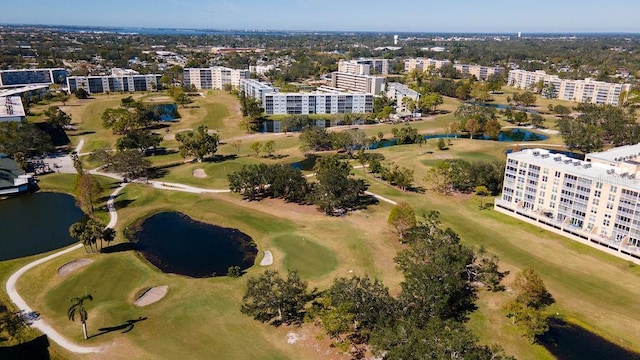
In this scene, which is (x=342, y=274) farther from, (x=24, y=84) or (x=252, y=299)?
(x=24, y=84)

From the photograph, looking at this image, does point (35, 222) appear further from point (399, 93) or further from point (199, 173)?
point (399, 93)

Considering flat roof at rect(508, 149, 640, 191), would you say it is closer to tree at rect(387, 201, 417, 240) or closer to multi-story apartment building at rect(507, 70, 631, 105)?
tree at rect(387, 201, 417, 240)

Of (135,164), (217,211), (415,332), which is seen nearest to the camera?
(415,332)

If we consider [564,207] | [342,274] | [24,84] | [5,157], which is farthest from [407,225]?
[24,84]

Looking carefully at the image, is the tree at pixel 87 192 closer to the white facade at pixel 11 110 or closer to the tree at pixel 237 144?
the tree at pixel 237 144

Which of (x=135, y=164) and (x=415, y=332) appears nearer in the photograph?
(x=415, y=332)

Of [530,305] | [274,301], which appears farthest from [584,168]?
[274,301]
